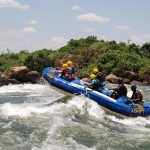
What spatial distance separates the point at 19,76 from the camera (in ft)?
94.6

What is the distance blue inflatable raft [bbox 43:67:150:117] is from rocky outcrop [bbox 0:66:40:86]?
1166 centimetres

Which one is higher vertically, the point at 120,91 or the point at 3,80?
the point at 120,91

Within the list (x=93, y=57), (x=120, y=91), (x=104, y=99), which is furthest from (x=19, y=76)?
(x=120, y=91)

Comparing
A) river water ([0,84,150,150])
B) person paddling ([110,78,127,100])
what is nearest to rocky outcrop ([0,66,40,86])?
river water ([0,84,150,150])

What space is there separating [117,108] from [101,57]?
2038 cm

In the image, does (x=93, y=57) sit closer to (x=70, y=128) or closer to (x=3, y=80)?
(x=3, y=80)

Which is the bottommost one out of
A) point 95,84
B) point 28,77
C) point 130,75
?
point 28,77

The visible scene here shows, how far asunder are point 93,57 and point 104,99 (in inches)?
889

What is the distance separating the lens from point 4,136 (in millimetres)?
10953

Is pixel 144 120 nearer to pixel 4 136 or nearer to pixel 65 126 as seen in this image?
pixel 65 126

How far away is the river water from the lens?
10258 millimetres

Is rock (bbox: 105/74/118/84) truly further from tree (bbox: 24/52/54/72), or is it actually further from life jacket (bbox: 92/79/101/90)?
life jacket (bbox: 92/79/101/90)

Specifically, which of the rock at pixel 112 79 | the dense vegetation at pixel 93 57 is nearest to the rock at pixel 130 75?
the dense vegetation at pixel 93 57

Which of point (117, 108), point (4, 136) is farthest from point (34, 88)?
point (4, 136)
